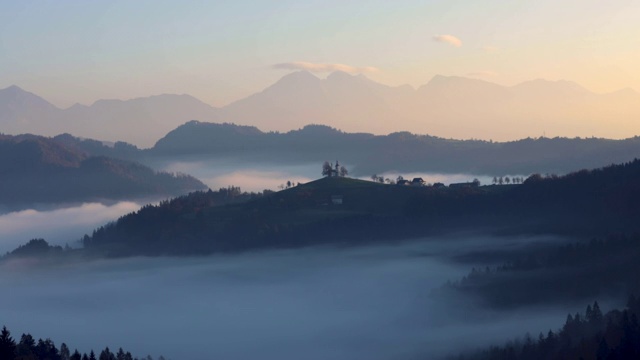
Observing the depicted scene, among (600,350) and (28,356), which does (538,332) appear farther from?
(28,356)

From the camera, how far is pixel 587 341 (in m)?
137

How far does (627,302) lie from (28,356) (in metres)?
79.0

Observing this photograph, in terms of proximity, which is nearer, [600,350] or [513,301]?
[600,350]

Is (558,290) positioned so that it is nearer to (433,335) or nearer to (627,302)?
(433,335)

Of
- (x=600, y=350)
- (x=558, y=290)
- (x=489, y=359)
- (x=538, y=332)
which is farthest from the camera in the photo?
(x=558, y=290)

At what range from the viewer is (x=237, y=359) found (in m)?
198

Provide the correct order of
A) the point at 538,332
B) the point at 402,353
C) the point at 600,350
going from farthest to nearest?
the point at 402,353
the point at 538,332
the point at 600,350

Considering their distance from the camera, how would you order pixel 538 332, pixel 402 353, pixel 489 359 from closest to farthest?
pixel 489 359, pixel 538 332, pixel 402 353

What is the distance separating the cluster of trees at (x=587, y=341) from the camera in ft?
392

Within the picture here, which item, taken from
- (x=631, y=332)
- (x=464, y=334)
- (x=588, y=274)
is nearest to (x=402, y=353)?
(x=464, y=334)

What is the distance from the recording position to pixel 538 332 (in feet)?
547

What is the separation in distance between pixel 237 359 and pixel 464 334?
40.7m

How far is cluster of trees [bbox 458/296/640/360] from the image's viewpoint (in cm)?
11944

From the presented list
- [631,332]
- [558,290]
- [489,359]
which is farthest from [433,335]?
[631,332]
